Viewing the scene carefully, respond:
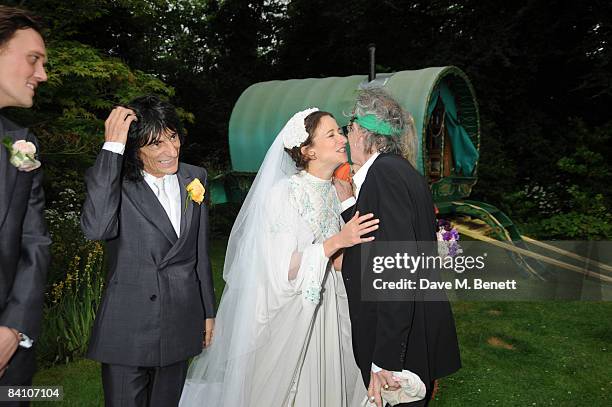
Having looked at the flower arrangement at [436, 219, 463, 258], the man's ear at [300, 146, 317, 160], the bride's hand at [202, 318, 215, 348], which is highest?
the man's ear at [300, 146, 317, 160]

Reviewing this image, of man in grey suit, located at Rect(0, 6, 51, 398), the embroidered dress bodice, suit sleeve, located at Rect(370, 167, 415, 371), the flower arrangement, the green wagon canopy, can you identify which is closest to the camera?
man in grey suit, located at Rect(0, 6, 51, 398)

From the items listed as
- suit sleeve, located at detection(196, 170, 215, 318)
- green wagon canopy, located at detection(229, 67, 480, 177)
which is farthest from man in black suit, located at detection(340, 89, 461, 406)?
green wagon canopy, located at detection(229, 67, 480, 177)

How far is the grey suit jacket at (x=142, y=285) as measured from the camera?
8.27 ft

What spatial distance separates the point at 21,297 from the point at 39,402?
314cm

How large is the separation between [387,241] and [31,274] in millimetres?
1460

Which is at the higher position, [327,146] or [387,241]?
[327,146]

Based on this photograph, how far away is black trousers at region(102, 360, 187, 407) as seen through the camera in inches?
100

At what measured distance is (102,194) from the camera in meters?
2.40

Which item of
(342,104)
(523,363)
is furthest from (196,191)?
(342,104)

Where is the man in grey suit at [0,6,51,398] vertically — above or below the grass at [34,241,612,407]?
above

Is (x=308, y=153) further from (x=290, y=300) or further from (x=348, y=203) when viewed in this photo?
(x=290, y=300)

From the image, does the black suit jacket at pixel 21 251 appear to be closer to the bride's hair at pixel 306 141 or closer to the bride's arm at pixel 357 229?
the bride's arm at pixel 357 229

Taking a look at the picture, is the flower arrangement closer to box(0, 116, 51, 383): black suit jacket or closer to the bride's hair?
the bride's hair

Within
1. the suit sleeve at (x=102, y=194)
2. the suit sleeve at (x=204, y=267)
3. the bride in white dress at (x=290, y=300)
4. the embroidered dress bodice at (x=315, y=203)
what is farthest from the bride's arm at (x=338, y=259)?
the suit sleeve at (x=102, y=194)
